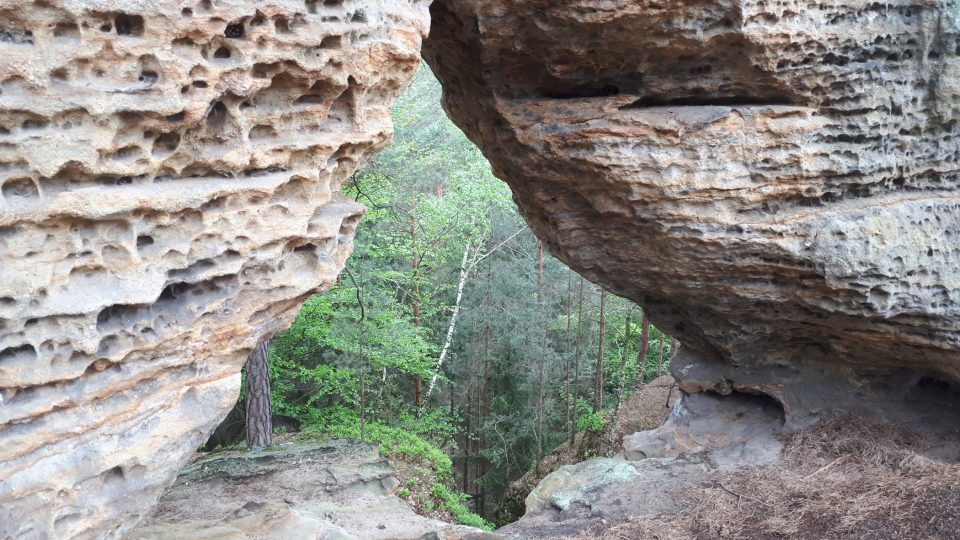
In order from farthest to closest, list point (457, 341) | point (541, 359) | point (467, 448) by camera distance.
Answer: point (457, 341)
point (467, 448)
point (541, 359)

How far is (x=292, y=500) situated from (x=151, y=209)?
383 centimetres

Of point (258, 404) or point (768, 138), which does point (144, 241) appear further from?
point (258, 404)

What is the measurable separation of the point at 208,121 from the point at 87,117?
2.44 ft

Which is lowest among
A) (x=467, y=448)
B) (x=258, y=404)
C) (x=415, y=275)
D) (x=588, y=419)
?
(x=467, y=448)

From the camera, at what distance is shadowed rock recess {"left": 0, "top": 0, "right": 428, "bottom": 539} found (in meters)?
3.70

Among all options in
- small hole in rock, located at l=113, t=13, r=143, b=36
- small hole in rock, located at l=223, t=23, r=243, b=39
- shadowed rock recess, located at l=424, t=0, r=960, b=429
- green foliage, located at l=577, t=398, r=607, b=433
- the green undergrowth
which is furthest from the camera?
green foliage, located at l=577, t=398, r=607, b=433

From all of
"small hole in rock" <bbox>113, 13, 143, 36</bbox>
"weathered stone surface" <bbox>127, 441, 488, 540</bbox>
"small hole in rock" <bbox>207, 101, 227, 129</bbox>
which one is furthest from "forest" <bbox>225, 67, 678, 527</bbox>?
"small hole in rock" <bbox>113, 13, 143, 36</bbox>

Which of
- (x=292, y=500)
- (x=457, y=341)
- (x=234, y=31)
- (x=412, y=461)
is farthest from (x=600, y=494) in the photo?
(x=457, y=341)

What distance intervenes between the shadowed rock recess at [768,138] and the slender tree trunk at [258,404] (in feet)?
15.0

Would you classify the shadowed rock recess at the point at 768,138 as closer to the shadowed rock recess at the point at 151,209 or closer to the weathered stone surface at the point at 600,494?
the weathered stone surface at the point at 600,494

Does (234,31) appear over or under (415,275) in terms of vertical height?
over

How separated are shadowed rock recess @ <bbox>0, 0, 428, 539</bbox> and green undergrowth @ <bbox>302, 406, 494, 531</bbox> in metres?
5.69

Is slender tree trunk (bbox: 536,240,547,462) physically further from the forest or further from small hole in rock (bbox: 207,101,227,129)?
small hole in rock (bbox: 207,101,227,129)

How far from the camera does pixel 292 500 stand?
6.94m
